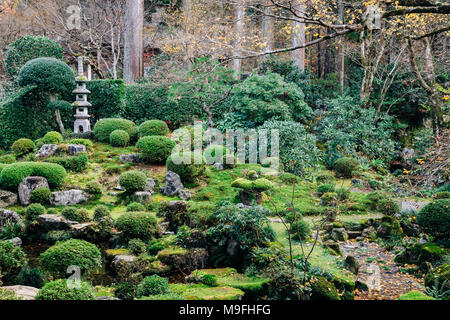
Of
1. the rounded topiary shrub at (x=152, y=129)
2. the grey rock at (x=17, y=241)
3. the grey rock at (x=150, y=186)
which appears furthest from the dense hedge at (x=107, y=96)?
the grey rock at (x=17, y=241)

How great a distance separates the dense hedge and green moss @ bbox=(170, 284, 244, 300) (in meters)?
11.2

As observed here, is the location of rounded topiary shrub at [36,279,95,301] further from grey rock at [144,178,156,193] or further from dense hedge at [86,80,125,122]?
dense hedge at [86,80,125,122]

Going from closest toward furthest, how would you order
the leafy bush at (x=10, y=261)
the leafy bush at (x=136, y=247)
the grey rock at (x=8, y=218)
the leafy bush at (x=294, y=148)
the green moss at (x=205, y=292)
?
the green moss at (x=205, y=292) < the leafy bush at (x=10, y=261) < the leafy bush at (x=136, y=247) < the grey rock at (x=8, y=218) < the leafy bush at (x=294, y=148)

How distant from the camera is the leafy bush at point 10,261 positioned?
614cm

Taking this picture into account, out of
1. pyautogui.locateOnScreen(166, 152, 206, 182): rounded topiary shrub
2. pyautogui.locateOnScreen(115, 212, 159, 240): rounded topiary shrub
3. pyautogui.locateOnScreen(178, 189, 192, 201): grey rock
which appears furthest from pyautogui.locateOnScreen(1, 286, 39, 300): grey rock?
pyautogui.locateOnScreen(166, 152, 206, 182): rounded topiary shrub

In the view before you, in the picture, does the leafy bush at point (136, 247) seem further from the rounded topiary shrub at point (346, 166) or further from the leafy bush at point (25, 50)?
the leafy bush at point (25, 50)

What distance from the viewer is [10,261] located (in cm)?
625

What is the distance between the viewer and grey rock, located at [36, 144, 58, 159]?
37.7 feet

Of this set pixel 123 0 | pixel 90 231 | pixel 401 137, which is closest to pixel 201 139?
pixel 90 231

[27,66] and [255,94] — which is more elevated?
[27,66]

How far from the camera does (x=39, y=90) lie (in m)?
13.8

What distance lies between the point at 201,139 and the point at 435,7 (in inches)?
315

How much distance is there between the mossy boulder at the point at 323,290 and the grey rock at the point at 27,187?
7169mm
